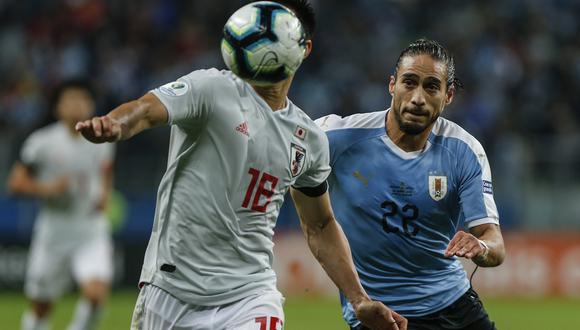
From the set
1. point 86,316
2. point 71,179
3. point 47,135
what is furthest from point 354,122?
point 47,135

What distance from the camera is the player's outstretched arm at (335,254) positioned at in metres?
5.53

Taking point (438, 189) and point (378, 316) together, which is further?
point (438, 189)

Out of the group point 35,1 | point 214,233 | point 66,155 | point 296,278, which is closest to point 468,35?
point 296,278

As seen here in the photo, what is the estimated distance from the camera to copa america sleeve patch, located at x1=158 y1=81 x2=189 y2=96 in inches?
182

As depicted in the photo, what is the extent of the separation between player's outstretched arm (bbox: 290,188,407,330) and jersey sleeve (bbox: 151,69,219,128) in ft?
3.38

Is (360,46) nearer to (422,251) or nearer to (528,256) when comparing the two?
(528,256)

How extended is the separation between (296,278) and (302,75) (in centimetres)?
409

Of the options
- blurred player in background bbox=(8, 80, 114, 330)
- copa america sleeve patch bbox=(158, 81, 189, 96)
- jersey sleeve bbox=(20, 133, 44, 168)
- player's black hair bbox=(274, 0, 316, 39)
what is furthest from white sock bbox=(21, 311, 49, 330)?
copa america sleeve patch bbox=(158, 81, 189, 96)

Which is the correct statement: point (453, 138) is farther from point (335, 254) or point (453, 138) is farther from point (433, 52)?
point (335, 254)

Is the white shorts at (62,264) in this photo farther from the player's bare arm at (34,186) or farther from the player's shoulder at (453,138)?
the player's shoulder at (453,138)

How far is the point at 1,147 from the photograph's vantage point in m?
15.9

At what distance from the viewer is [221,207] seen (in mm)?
4977

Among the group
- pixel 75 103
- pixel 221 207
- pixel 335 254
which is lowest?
pixel 335 254

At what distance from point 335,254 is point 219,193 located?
0.96 metres
